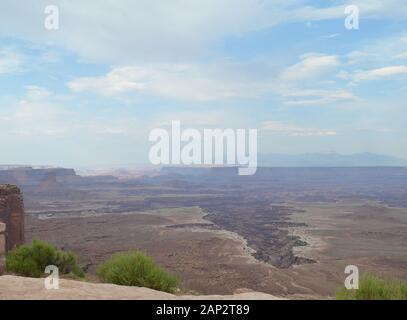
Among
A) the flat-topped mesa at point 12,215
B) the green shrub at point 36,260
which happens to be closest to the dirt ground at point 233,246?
the flat-topped mesa at point 12,215

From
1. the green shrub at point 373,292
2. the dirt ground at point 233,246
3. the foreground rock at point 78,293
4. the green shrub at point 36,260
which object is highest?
the foreground rock at point 78,293

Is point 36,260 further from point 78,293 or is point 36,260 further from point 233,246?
point 233,246

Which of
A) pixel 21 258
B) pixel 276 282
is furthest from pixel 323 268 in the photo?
pixel 21 258

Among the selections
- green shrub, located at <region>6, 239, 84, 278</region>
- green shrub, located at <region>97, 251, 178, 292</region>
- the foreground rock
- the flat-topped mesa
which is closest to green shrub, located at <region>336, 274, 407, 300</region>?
the foreground rock

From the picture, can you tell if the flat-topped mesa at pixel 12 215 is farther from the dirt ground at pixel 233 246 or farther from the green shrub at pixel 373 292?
the green shrub at pixel 373 292

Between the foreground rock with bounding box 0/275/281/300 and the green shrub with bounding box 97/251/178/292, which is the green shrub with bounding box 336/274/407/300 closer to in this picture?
the foreground rock with bounding box 0/275/281/300

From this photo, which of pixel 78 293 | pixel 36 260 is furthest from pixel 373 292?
pixel 36 260
